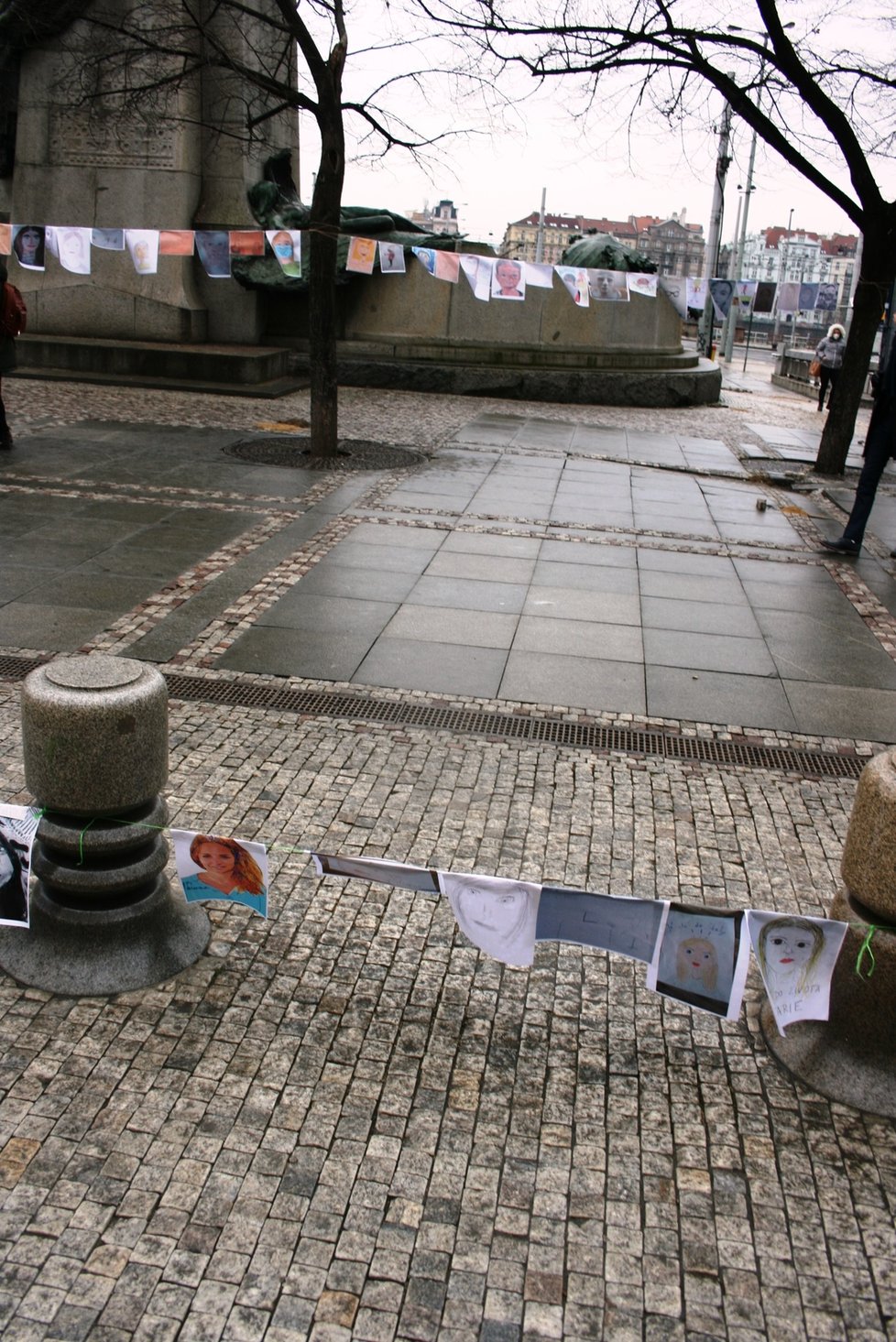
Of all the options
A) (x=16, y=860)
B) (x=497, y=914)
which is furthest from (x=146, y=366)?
(x=497, y=914)

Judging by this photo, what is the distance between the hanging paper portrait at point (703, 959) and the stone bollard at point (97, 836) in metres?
1.62

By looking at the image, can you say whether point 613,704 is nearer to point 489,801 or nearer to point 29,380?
point 489,801

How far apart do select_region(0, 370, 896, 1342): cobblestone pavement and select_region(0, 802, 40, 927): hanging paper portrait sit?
0.26m

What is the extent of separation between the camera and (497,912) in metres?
3.62

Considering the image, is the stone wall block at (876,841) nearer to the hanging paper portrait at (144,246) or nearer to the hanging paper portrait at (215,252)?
the hanging paper portrait at (144,246)

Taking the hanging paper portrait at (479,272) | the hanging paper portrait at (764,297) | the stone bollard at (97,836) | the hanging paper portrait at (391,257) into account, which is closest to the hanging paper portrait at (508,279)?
the hanging paper portrait at (479,272)

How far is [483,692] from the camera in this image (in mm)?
6578

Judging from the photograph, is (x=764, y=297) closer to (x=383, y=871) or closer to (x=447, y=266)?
(x=447, y=266)

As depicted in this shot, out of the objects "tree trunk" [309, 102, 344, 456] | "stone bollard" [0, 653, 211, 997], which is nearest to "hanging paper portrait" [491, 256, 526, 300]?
"tree trunk" [309, 102, 344, 456]

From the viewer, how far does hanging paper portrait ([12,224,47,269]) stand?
1691 centimetres

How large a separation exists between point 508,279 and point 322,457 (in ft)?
24.0

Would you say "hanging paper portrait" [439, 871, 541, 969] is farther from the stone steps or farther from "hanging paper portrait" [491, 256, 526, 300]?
"hanging paper portrait" [491, 256, 526, 300]

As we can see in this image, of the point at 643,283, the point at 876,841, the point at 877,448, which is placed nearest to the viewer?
the point at 876,841

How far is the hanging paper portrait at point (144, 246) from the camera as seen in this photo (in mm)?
16688
